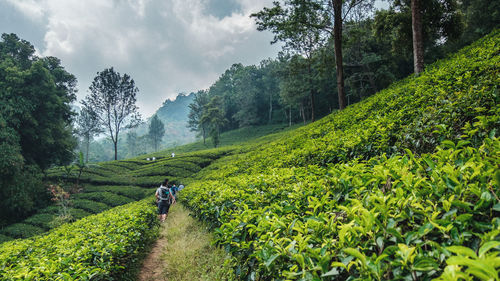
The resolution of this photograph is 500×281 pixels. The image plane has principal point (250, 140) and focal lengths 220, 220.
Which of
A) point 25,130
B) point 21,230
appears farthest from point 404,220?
point 25,130

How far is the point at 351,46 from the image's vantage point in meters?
25.3

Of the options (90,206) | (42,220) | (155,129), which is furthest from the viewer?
(155,129)

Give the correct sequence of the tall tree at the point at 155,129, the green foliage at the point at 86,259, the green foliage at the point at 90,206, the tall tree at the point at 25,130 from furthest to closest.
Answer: the tall tree at the point at 155,129 < the green foliage at the point at 90,206 < the tall tree at the point at 25,130 < the green foliage at the point at 86,259

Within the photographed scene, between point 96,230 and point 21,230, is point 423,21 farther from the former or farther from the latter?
point 21,230

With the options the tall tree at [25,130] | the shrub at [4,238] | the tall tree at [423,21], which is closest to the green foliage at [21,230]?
the shrub at [4,238]

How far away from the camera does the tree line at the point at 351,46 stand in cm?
1210

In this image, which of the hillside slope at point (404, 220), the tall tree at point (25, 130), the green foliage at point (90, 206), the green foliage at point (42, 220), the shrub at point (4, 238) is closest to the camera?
the hillside slope at point (404, 220)

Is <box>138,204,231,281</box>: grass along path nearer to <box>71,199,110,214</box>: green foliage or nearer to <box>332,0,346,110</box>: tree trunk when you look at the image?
<box>332,0,346,110</box>: tree trunk

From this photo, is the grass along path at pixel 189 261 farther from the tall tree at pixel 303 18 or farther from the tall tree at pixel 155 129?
the tall tree at pixel 155 129

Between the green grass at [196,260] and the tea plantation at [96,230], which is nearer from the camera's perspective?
the tea plantation at [96,230]

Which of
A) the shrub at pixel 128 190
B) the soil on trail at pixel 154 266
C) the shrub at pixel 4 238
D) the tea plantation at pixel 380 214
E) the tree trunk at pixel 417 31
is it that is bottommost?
the shrub at pixel 4 238

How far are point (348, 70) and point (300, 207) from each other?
34.5 m

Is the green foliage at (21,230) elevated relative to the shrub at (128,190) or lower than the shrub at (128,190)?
lower

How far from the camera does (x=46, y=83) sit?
19.4 metres
